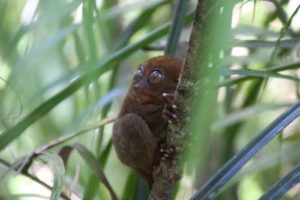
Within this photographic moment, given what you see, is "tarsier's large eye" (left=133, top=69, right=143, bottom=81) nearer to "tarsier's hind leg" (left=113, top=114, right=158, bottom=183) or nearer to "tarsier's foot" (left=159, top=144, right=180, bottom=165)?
"tarsier's hind leg" (left=113, top=114, right=158, bottom=183)

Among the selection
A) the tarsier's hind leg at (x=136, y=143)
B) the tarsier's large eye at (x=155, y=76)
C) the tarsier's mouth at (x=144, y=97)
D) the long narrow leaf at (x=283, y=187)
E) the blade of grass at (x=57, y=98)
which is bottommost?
the tarsier's hind leg at (x=136, y=143)

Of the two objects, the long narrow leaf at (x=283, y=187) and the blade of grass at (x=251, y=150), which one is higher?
the blade of grass at (x=251, y=150)

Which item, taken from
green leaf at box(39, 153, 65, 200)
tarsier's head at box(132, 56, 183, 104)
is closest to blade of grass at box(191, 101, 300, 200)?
green leaf at box(39, 153, 65, 200)

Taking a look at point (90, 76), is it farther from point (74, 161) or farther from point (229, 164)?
point (74, 161)

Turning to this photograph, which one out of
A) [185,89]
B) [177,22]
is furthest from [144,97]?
[185,89]

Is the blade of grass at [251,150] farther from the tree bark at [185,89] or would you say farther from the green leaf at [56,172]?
the green leaf at [56,172]

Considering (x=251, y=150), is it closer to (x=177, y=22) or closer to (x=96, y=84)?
(x=96, y=84)

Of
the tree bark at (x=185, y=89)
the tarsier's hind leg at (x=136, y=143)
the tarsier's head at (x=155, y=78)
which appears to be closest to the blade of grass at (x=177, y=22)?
the tarsier's head at (x=155, y=78)

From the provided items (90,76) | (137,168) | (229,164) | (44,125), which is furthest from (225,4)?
(44,125)

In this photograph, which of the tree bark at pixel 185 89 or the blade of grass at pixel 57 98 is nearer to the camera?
the tree bark at pixel 185 89
